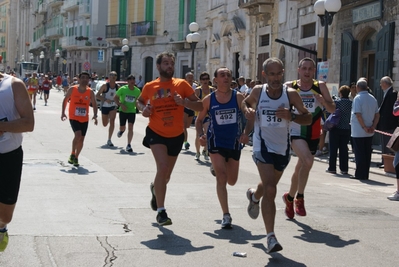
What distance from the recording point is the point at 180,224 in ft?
26.3

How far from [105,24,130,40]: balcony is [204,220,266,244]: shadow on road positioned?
46.5m

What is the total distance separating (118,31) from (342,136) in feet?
136

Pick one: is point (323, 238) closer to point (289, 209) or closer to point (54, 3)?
point (289, 209)

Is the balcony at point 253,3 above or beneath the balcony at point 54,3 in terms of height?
beneath

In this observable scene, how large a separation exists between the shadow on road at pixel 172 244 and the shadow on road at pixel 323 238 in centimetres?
114

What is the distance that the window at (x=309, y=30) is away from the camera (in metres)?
26.2

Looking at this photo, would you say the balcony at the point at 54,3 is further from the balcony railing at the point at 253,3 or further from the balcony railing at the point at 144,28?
the balcony railing at the point at 253,3

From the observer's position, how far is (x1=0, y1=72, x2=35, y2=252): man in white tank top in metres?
5.42

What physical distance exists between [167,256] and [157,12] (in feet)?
143

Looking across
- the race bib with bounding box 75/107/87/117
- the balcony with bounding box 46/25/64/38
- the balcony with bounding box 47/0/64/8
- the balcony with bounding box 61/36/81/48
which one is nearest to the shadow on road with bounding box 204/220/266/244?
the race bib with bounding box 75/107/87/117

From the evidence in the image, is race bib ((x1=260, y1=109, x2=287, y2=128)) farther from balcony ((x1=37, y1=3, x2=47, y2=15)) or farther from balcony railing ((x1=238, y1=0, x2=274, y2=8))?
balcony ((x1=37, y1=3, x2=47, y2=15))

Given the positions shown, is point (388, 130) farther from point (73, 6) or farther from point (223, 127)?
point (73, 6)

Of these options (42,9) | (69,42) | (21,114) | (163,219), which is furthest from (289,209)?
(42,9)

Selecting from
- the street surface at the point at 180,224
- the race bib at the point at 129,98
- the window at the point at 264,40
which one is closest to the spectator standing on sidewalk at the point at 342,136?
the street surface at the point at 180,224
